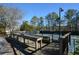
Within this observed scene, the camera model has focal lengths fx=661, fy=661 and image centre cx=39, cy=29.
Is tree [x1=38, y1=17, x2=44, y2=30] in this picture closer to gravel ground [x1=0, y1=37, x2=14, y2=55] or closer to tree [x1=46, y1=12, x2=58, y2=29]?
tree [x1=46, y1=12, x2=58, y2=29]

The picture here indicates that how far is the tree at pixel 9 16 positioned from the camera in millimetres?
8188

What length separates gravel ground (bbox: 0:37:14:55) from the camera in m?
8.18

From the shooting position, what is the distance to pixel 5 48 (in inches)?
322

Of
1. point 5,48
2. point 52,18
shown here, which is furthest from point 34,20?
point 5,48

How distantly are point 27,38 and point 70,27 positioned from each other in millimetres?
550

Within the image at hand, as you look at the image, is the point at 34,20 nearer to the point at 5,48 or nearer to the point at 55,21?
the point at 55,21

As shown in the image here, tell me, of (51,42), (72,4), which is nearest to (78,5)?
(72,4)

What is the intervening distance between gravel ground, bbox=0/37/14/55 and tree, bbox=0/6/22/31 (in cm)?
18

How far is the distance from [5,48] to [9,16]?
15.8 inches

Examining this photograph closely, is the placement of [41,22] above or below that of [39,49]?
above

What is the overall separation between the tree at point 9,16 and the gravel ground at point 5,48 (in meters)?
0.18

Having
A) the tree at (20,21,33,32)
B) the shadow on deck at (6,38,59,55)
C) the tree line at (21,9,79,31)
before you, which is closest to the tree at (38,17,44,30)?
the tree line at (21,9,79,31)

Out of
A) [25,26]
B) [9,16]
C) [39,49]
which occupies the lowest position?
[39,49]

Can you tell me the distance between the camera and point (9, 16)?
8203mm
